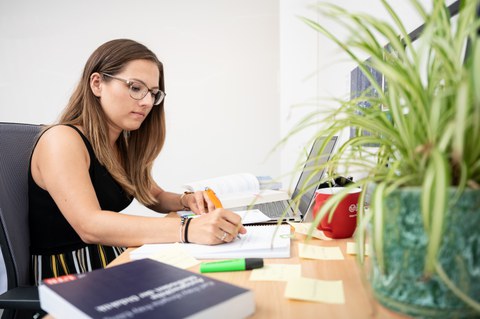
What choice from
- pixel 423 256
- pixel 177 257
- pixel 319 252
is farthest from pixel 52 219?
pixel 423 256

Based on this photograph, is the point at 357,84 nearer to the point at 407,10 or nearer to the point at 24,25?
the point at 407,10

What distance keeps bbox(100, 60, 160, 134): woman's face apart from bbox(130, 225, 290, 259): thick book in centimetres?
55

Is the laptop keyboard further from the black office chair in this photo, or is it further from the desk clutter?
the black office chair

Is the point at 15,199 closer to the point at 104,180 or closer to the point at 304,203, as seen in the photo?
the point at 104,180

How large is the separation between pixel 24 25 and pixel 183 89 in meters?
1.14

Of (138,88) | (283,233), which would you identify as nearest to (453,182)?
(283,233)

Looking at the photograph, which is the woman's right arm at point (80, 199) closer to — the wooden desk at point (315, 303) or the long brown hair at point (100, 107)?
the long brown hair at point (100, 107)

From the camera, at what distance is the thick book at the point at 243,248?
0.72 metres

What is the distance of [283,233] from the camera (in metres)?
0.85

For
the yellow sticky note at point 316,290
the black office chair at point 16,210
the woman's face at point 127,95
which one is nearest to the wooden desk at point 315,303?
the yellow sticky note at point 316,290

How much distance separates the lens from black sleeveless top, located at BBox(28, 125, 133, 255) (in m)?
1.04

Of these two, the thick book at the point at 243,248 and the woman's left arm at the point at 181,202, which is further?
the woman's left arm at the point at 181,202

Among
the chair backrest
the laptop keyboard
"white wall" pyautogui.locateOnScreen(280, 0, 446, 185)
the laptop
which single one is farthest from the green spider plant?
"white wall" pyautogui.locateOnScreen(280, 0, 446, 185)

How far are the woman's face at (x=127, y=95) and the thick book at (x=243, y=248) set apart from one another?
55cm
